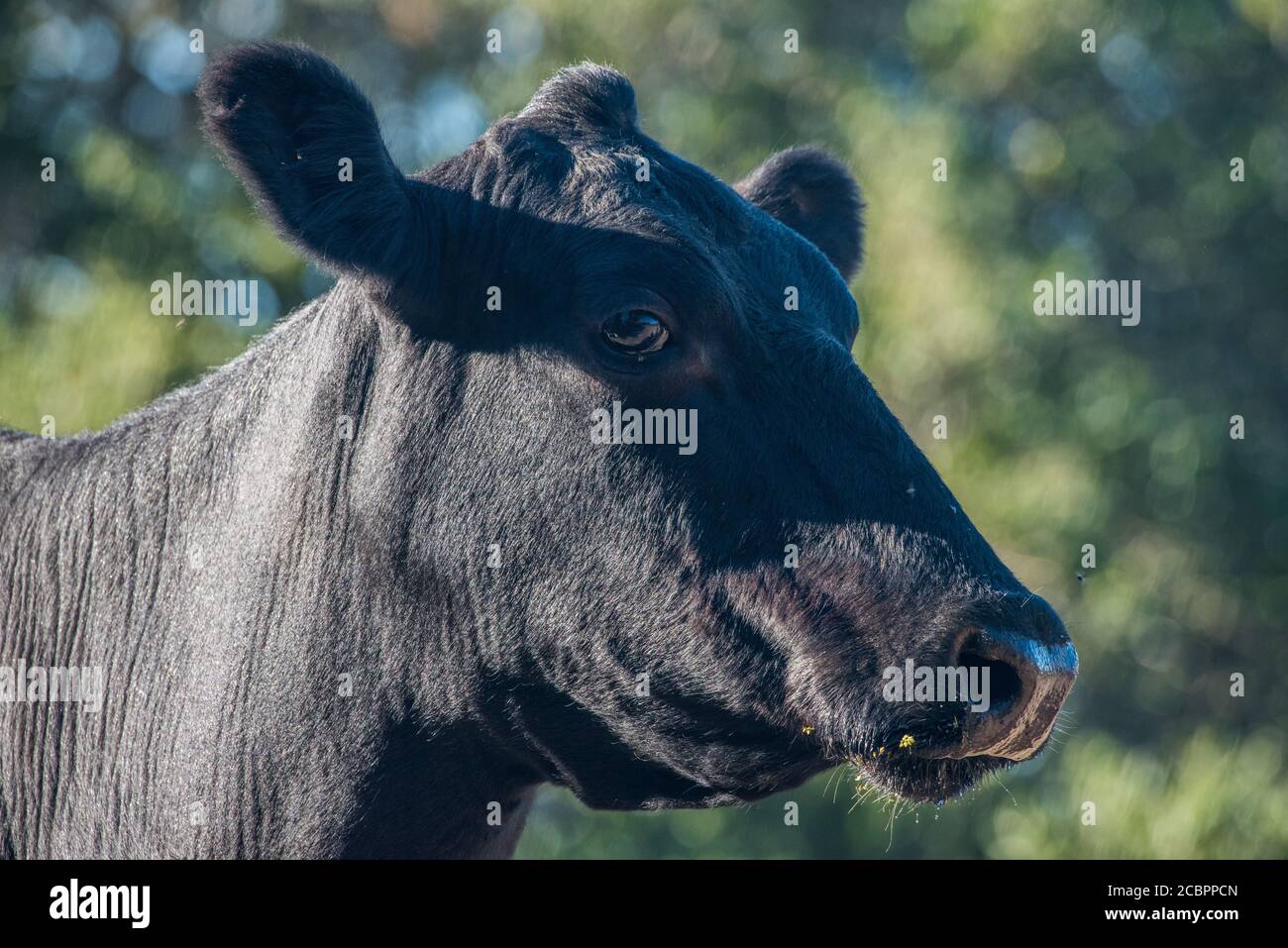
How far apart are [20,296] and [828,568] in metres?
17.8

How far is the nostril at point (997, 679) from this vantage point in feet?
12.3

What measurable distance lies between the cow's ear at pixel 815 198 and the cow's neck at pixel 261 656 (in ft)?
7.28

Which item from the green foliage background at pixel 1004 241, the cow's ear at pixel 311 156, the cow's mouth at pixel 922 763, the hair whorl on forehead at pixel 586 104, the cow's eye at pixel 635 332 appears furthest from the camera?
the green foliage background at pixel 1004 241

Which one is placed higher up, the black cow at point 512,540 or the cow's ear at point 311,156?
the cow's ear at point 311,156

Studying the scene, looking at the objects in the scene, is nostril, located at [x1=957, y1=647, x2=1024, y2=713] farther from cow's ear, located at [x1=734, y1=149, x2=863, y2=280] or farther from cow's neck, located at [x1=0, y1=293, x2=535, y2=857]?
cow's ear, located at [x1=734, y1=149, x2=863, y2=280]

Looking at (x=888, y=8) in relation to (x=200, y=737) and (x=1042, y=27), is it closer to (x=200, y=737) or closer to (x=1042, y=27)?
(x=1042, y=27)

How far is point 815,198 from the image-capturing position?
6.45 meters

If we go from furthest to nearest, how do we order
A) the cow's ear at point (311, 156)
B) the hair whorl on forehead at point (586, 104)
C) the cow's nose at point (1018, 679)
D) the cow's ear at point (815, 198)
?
the cow's ear at point (815, 198)
the hair whorl on forehead at point (586, 104)
the cow's ear at point (311, 156)
the cow's nose at point (1018, 679)

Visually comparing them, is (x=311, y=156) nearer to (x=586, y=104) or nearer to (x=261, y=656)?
(x=586, y=104)

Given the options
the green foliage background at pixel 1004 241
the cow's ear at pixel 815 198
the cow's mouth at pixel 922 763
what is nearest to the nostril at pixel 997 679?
the cow's mouth at pixel 922 763

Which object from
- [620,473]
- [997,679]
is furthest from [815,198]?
[997,679]

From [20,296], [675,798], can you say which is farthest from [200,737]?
[20,296]

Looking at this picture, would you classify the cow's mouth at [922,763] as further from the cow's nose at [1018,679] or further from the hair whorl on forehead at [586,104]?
the hair whorl on forehead at [586,104]

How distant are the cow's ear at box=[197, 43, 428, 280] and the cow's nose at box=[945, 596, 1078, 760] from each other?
79.5 inches
